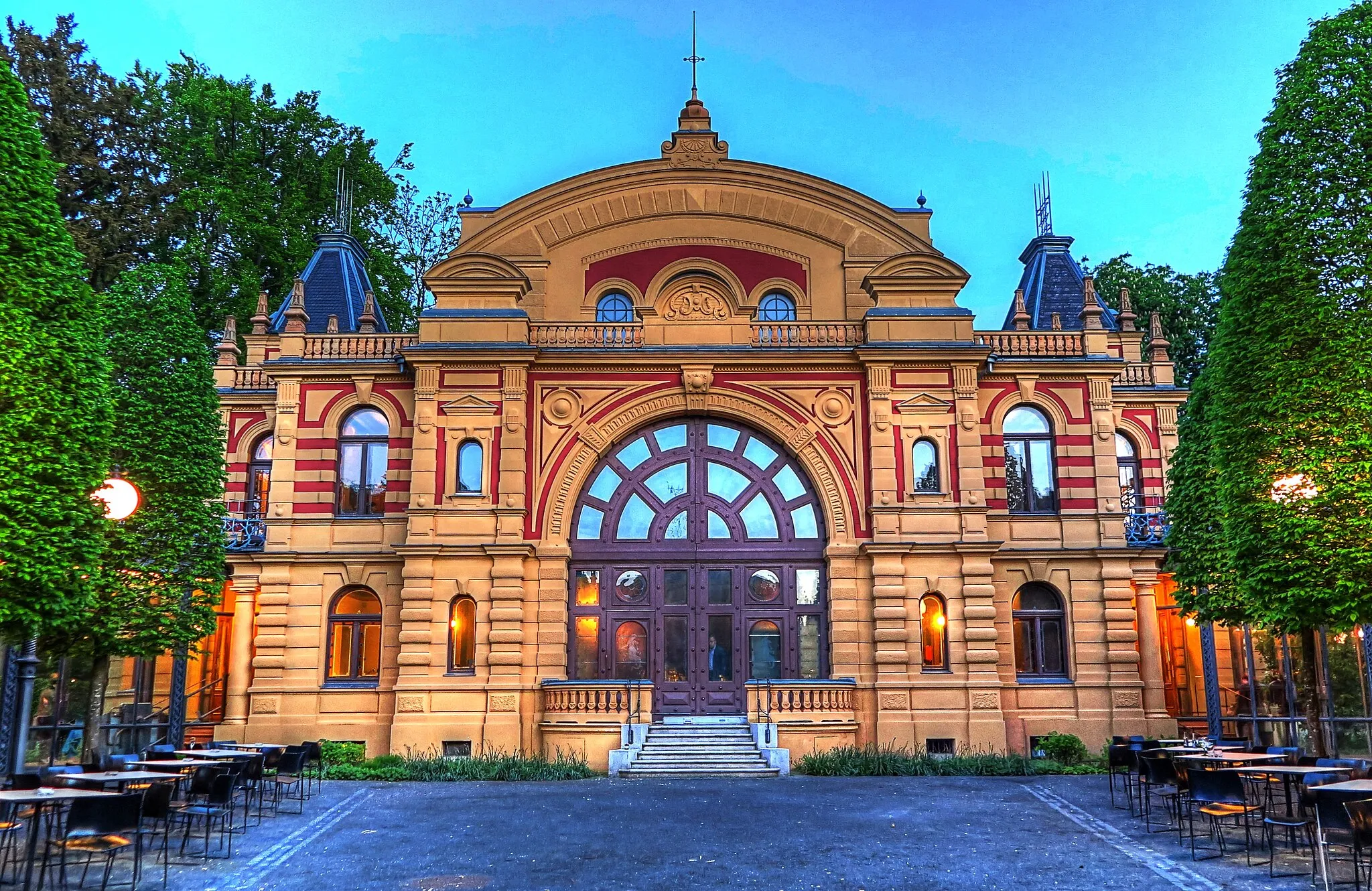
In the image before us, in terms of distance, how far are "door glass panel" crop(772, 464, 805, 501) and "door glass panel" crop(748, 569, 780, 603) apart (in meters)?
1.95

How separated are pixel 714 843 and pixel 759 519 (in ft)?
39.8

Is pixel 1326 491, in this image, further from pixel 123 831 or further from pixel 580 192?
pixel 580 192

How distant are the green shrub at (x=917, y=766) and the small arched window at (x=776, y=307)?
35.0 ft

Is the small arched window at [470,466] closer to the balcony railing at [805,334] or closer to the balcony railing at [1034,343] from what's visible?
the balcony railing at [805,334]

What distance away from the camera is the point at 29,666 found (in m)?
15.1

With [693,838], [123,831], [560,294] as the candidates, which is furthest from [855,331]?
[123,831]

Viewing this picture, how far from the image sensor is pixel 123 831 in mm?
11453

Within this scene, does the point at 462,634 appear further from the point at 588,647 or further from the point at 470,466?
the point at 470,466

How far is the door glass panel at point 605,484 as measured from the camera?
25.9 metres

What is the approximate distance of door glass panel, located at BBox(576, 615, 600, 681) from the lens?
25000 mm

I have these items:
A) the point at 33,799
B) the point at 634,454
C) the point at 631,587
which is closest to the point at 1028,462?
the point at 634,454

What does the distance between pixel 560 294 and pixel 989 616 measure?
1289 centimetres

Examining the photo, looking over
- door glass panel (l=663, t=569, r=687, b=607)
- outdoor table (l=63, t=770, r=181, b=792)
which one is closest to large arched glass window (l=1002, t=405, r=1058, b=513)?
door glass panel (l=663, t=569, r=687, b=607)

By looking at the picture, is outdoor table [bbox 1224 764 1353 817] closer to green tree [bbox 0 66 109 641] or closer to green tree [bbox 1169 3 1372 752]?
green tree [bbox 1169 3 1372 752]
